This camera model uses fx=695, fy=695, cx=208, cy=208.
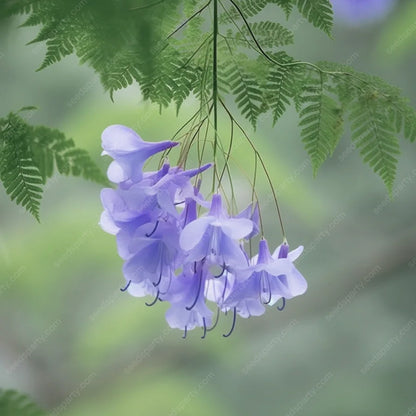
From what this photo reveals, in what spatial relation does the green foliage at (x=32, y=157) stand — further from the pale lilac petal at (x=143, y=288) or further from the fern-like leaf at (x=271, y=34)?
the fern-like leaf at (x=271, y=34)

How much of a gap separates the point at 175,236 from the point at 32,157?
18 cm

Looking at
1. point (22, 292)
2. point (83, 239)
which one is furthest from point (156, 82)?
point (22, 292)

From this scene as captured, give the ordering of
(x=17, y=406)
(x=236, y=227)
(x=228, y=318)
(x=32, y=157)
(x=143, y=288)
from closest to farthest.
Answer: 1. (x=17, y=406)
2. (x=32, y=157)
3. (x=236, y=227)
4. (x=143, y=288)
5. (x=228, y=318)

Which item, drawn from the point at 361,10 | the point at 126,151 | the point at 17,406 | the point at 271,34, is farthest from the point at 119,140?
Result: the point at 361,10

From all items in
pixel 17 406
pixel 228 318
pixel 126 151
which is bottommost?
pixel 17 406

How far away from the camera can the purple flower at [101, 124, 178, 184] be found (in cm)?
73

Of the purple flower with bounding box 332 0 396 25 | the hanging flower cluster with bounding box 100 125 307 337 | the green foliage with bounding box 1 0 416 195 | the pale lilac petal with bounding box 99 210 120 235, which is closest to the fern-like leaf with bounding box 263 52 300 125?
the green foliage with bounding box 1 0 416 195

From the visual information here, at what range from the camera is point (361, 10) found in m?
3.46

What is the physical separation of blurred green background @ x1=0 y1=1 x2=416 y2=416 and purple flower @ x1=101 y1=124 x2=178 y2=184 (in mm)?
1647

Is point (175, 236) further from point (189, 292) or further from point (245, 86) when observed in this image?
point (245, 86)

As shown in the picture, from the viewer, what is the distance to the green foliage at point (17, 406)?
1.22 feet

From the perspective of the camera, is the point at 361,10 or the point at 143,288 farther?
the point at 361,10

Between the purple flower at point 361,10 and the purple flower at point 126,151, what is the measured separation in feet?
8.62

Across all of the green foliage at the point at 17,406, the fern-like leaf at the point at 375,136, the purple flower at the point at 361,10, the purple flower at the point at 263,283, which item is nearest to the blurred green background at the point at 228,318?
the purple flower at the point at 361,10
